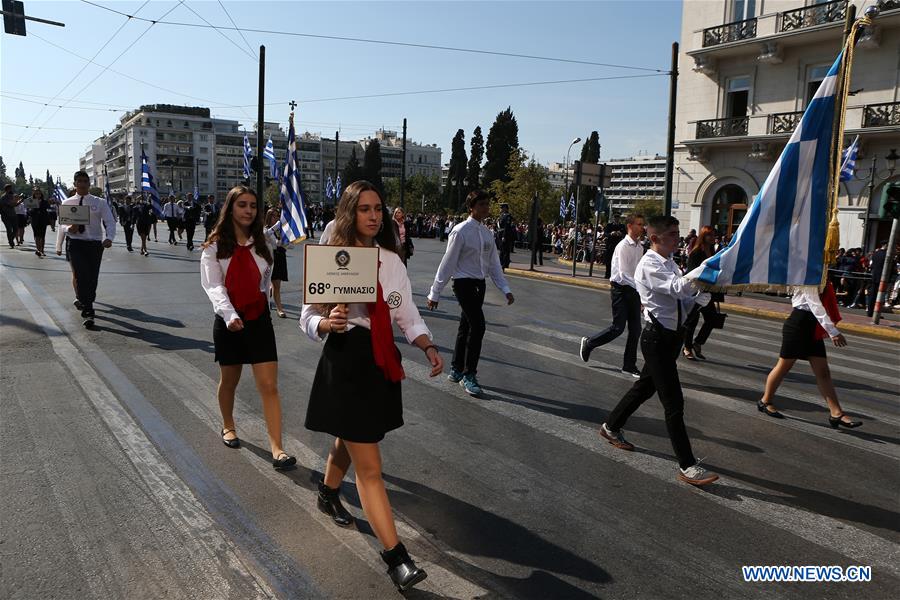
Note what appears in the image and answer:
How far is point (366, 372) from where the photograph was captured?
2945mm

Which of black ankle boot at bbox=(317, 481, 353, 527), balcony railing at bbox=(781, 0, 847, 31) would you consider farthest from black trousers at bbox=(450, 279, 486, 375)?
balcony railing at bbox=(781, 0, 847, 31)

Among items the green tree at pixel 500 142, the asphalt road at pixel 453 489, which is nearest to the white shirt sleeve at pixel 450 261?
the asphalt road at pixel 453 489

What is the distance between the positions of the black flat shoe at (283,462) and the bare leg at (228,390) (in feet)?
1.79

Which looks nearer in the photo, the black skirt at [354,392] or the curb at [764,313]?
the black skirt at [354,392]

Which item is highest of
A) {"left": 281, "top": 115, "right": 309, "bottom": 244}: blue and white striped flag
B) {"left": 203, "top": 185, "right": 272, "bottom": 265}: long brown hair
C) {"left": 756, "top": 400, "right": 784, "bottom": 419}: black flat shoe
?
{"left": 281, "top": 115, "right": 309, "bottom": 244}: blue and white striped flag

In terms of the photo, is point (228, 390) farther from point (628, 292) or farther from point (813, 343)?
point (813, 343)

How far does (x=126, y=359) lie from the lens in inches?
275

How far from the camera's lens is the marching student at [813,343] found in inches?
214

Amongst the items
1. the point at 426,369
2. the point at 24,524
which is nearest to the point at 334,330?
the point at 24,524

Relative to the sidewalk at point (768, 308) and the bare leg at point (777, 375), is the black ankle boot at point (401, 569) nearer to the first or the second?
the bare leg at point (777, 375)

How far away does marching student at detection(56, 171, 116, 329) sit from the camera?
8.58 metres

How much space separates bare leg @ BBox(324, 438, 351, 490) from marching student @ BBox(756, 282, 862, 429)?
4.17 metres

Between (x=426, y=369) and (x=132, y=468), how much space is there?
11.4 feet

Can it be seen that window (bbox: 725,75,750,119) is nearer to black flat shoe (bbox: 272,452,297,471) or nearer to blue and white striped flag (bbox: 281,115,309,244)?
blue and white striped flag (bbox: 281,115,309,244)
